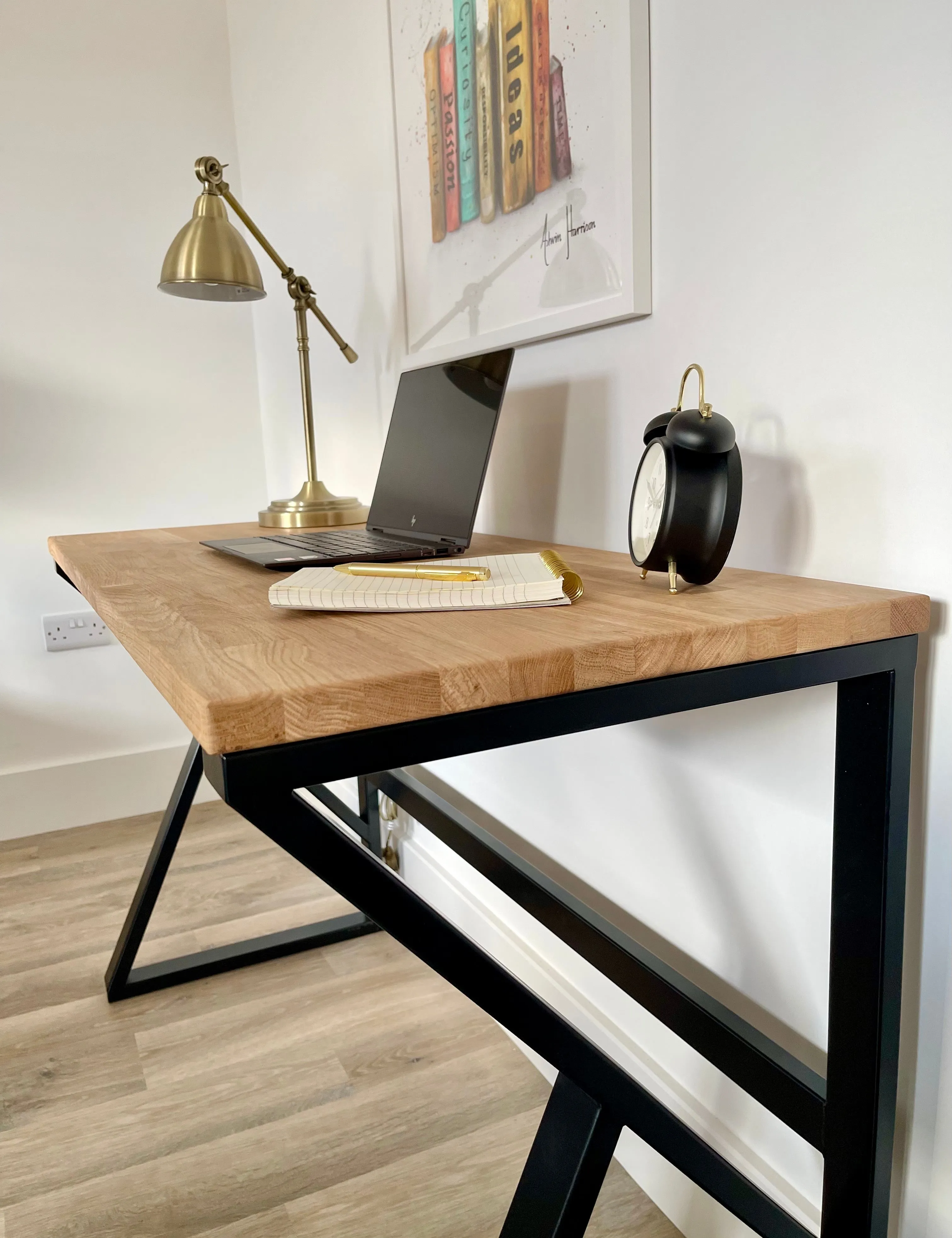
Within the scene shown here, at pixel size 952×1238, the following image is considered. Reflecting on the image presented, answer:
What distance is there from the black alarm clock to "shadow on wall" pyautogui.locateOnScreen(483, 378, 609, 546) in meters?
0.39

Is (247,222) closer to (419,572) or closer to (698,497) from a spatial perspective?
(419,572)

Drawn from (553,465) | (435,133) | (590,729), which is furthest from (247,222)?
(590,729)

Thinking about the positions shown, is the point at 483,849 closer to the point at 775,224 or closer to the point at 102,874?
the point at 775,224

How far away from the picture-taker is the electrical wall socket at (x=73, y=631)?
225 centimetres

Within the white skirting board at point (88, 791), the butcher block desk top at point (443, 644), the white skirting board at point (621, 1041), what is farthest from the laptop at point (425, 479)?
the white skirting board at point (88, 791)

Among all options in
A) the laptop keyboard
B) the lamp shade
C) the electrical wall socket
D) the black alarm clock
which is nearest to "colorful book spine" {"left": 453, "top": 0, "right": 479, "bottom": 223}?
the lamp shade

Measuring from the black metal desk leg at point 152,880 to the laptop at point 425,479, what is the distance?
18.0 inches

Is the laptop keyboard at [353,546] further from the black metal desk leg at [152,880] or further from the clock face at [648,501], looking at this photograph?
the black metal desk leg at [152,880]

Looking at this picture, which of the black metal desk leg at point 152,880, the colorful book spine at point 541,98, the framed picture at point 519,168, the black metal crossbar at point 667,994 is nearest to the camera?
the black metal crossbar at point 667,994

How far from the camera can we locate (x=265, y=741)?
0.46 metres

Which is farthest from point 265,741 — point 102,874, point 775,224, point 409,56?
point 102,874

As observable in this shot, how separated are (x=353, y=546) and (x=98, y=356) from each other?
60.7 inches

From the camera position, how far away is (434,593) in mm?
673

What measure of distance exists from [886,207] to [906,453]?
191mm
